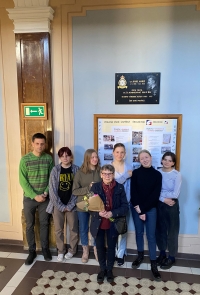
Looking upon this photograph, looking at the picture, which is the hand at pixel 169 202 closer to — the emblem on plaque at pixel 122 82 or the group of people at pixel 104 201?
the group of people at pixel 104 201

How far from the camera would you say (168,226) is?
2.91 m

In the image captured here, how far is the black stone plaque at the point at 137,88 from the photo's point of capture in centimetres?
289

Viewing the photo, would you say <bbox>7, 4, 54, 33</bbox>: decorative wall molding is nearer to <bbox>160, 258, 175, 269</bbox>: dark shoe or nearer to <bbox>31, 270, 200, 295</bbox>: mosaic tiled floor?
<bbox>31, 270, 200, 295</bbox>: mosaic tiled floor

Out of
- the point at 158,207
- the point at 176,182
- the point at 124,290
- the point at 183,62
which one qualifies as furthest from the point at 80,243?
the point at 183,62

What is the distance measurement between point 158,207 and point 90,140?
1.08 metres

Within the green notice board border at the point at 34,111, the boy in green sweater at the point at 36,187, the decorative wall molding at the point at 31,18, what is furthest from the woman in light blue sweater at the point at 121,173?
the decorative wall molding at the point at 31,18

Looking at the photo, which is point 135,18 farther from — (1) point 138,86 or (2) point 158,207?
(2) point 158,207

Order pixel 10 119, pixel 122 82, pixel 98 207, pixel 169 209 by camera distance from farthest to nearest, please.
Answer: pixel 10 119 → pixel 122 82 → pixel 169 209 → pixel 98 207

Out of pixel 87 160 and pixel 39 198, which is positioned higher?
pixel 87 160

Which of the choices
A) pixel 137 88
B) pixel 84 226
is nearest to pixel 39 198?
pixel 84 226

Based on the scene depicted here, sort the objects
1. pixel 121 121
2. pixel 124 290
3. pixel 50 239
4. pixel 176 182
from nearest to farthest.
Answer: pixel 124 290 < pixel 176 182 < pixel 121 121 < pixel 50 239

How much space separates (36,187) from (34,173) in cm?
17

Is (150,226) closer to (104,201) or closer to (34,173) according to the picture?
(104,201)

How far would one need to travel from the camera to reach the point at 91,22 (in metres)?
2.89
